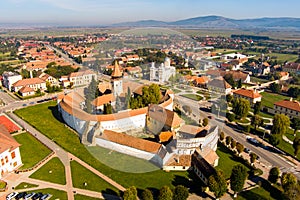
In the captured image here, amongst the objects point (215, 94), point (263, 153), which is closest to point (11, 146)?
point (263, 153)

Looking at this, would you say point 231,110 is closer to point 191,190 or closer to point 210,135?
point 210,135

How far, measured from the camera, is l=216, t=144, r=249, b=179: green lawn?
790 inches

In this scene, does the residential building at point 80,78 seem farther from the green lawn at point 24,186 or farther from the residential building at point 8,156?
the green lawn at point 24,186

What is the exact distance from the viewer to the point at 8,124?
28438 millimetres

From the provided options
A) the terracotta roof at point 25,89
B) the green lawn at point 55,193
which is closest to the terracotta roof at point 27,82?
the terracotta roof at point 25,89

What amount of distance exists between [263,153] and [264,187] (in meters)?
5.84

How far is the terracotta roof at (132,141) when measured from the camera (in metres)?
20.5

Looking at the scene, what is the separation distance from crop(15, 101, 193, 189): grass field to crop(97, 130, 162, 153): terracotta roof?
2033 mm

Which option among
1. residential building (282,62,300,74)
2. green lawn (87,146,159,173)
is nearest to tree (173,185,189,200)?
green lawn (87,146,159,173)

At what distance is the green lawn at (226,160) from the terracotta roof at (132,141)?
576 cm

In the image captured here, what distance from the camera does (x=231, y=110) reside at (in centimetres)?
3497

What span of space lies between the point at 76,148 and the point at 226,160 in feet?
46.7

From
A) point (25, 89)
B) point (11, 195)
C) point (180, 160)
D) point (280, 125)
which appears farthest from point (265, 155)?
point (25, 89)

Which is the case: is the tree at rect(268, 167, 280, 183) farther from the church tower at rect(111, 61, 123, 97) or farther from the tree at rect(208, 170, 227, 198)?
the church tower at rect(111, 61, 123, 97)
